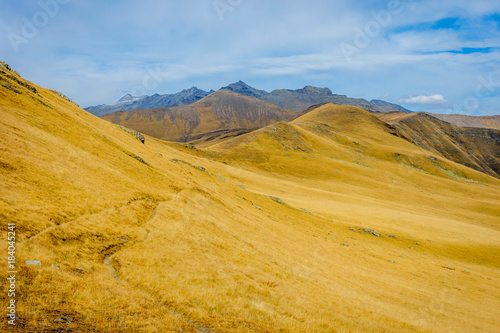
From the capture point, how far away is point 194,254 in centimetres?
2166

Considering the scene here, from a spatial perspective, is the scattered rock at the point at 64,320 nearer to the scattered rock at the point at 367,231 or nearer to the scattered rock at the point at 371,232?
the scattered rock at the point at 367,231

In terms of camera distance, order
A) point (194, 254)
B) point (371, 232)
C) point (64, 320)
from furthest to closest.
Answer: point (371, 232) < point (194, 254) < point (64, 320)

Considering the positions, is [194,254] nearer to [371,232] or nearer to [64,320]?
[64,320]

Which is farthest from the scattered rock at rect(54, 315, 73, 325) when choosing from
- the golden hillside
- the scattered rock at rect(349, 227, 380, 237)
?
the scattered rock at rect(349, 227, 380, 237)

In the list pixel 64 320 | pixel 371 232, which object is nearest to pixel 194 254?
pixel 64 320

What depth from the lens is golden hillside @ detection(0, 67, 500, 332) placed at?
553 inches

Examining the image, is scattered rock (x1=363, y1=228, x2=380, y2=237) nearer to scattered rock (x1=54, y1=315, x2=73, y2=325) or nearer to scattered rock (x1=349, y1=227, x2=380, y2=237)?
scattered rock (x1=349, y1=227, x2=380, y2=237)

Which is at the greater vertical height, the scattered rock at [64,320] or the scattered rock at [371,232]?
the scattered rock at [64,320]

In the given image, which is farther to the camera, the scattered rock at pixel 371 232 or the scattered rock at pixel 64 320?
the scattered rock at pixel 371 232

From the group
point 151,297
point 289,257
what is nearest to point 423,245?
point 289,257

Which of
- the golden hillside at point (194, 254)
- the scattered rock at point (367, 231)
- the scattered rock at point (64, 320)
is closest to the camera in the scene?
the scattered rock at point (64, 320)

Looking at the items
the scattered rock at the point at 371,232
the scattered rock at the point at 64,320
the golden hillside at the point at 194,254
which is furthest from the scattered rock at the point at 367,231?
the scattered rock at the point at 64,320

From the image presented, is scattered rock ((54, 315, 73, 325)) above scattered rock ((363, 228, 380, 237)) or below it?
above

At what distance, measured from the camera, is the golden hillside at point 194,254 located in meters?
14.0
